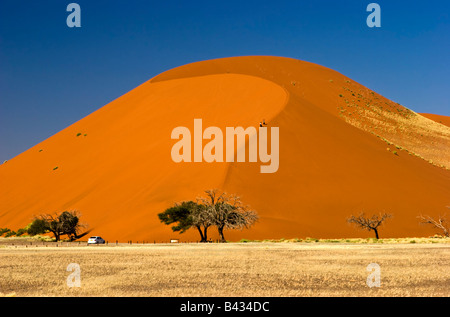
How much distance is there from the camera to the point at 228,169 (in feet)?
185

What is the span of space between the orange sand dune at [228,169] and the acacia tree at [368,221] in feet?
3.20

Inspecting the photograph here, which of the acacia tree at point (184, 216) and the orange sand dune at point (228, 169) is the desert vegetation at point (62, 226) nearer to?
the orange sand dune at point (228, 169)

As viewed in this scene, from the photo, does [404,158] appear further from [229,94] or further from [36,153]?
[36,153]

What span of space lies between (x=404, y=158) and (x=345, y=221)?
22.5 m

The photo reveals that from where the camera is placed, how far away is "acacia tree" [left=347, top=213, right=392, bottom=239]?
165 feet

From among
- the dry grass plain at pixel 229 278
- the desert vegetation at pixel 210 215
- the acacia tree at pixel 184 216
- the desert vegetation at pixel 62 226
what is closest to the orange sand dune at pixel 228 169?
the acacia tree at pixel 184 216

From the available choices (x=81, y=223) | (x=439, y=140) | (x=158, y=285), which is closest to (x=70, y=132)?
(x=81, y=223)

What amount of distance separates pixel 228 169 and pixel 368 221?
1616 centimetres

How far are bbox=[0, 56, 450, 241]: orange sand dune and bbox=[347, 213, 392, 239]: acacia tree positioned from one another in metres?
0.98

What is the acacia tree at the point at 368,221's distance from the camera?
165 feet

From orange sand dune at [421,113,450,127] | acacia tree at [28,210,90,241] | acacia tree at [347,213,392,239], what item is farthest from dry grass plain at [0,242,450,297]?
orange sand dune at [421,113,450,127]

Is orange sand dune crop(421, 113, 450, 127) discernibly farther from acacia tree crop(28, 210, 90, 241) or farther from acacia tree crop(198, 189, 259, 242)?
acacia tree crop(28, 210, 90, 241)

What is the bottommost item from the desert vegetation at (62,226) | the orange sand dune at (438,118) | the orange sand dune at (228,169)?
the desert vegetation at (62,226)
